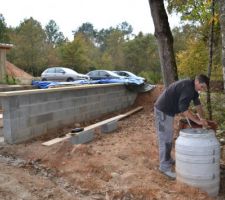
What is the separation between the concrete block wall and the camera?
23.3 feet

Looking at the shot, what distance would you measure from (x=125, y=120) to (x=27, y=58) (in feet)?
97.1

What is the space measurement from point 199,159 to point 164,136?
36.4 inches

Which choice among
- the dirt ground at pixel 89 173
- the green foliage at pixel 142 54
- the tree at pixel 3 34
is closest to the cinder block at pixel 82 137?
the dirt ground at pixel 89 173

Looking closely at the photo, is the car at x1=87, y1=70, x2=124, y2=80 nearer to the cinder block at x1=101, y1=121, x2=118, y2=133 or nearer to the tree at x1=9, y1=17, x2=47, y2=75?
the cinder block at x1=101, y1=121, x2=118, y2=133

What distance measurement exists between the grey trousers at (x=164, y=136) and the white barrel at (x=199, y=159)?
2.16 ft

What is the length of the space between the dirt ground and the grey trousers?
19 cm

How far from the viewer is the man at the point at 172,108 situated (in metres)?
5.12

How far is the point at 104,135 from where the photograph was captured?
838cm

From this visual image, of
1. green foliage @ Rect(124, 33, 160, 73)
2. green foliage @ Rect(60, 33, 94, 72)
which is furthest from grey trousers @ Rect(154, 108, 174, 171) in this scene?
green foliage @ Rect(60, 33, 94, 72)

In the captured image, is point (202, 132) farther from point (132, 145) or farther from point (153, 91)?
point (153, 91)

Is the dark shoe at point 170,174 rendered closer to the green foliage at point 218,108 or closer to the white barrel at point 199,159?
the white barrel at point 199,159

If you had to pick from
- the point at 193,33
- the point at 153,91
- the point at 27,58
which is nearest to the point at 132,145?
the point at 153,91

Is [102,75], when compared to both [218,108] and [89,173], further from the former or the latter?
[89,173]

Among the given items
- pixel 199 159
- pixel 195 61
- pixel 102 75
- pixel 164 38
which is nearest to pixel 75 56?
pixel 102 75
